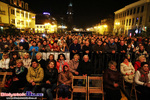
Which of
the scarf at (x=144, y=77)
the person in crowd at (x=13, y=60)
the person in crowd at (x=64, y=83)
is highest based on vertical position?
the person in crowd at (x=13, y=60)

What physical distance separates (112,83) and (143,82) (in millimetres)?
1169

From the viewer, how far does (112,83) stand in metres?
4.71

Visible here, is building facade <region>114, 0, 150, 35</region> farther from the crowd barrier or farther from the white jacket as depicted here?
the white jacket

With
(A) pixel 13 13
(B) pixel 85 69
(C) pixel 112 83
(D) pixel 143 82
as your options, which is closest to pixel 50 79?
(B) pixel 85 69

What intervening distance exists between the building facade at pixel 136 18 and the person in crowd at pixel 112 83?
23.8 m

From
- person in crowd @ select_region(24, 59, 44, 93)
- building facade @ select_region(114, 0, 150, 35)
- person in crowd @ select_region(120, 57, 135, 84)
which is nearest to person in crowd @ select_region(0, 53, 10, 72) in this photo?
person in crowd @ select_region(24, 59, 44, 93)

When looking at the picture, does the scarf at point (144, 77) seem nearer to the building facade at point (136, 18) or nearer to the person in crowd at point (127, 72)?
the person in crowd at point (127, 72)

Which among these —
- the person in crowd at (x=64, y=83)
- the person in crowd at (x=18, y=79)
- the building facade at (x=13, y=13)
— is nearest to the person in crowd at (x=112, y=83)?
the person in crowd at (x=64, y=83)

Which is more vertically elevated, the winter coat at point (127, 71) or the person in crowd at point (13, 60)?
the person in crowd at point (13, 60)

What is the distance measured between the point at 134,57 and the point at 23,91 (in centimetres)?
587

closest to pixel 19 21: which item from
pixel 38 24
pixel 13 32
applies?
pixel 13 32

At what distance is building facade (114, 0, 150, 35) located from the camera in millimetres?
30609

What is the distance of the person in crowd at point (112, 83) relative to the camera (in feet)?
15.2

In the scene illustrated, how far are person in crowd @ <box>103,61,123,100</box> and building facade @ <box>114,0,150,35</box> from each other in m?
23.8
